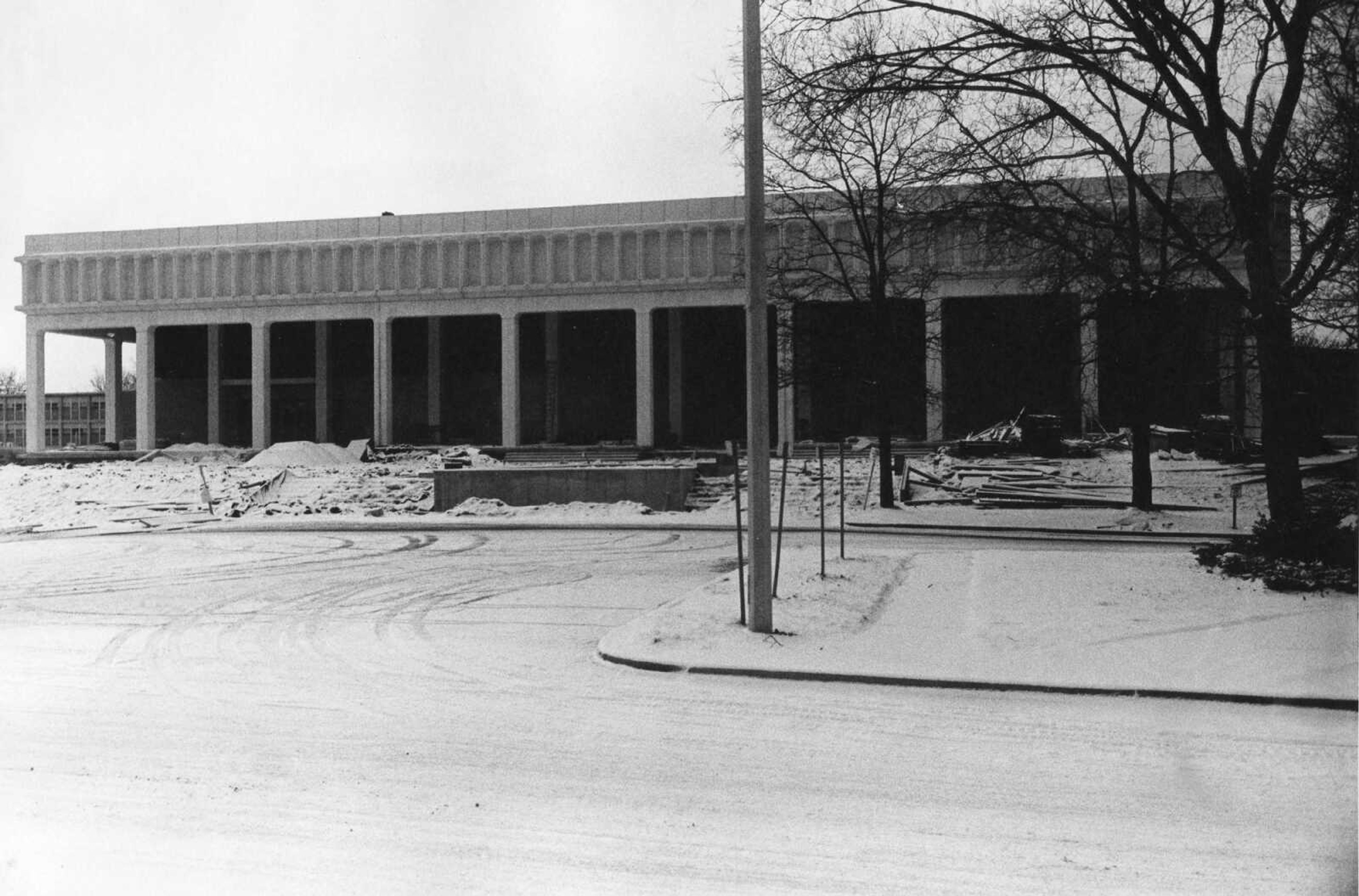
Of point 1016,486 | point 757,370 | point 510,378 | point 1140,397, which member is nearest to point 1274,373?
point 757,370

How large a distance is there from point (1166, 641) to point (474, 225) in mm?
40126

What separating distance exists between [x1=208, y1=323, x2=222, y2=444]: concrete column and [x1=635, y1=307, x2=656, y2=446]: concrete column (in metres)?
23.1

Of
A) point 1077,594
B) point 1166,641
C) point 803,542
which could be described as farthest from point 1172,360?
point 1166,641

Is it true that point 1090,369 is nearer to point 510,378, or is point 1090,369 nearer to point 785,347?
point 785,347

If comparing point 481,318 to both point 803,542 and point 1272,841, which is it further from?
point 1272,841

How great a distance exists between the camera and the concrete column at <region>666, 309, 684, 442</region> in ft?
155

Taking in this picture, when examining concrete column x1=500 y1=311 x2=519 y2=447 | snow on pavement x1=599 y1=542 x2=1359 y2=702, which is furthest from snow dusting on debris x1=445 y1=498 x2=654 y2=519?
concrete column x1=500 y1=311 x2=519 y2=447

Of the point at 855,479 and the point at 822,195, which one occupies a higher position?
the point at 822,195

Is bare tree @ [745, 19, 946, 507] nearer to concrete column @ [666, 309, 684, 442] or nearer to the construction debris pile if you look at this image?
the construction debris pile

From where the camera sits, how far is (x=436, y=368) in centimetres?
5128

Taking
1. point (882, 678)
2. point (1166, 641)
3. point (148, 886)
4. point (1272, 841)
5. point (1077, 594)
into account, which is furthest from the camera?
point (1077, 594)

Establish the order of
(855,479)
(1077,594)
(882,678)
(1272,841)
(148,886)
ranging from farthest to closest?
(855,479) < (1077,594) < (882,678) < (1272,841) < (148,886)

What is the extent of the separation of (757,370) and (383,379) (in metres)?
38.8

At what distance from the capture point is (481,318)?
5141 centimetres
